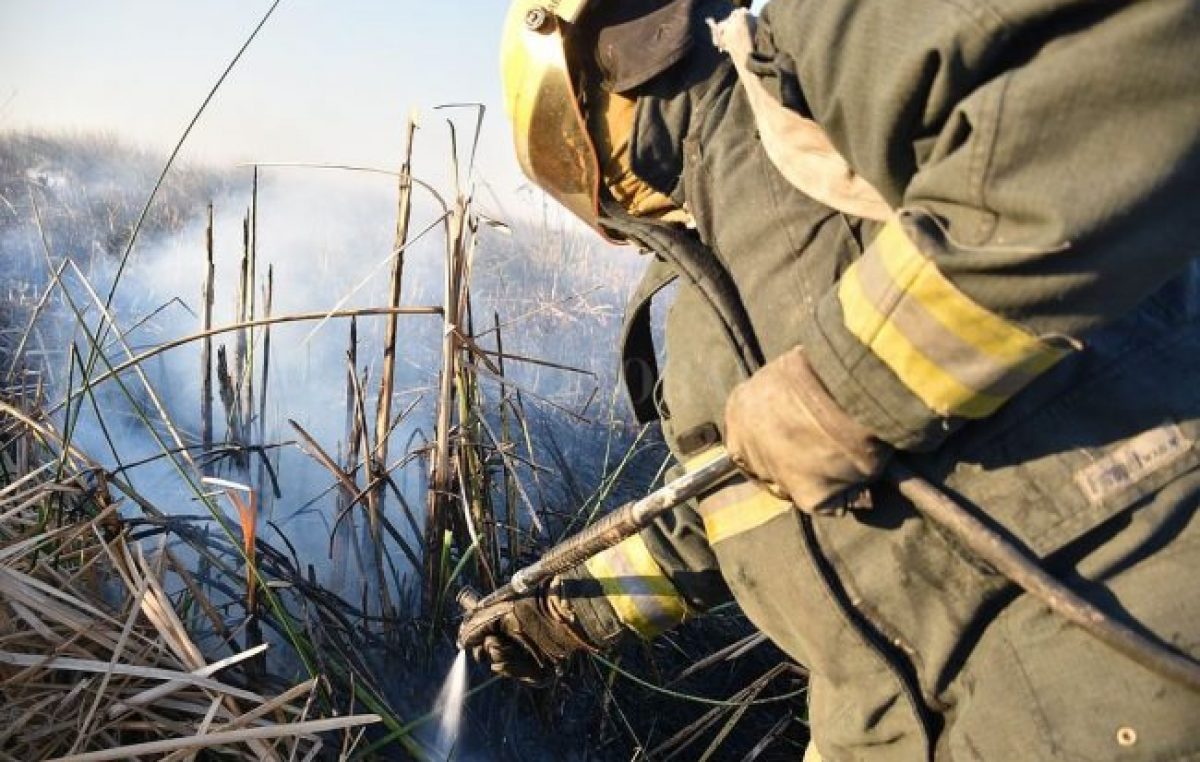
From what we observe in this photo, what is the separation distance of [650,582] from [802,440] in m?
0.78

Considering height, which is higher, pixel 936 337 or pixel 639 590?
pixel 936 337

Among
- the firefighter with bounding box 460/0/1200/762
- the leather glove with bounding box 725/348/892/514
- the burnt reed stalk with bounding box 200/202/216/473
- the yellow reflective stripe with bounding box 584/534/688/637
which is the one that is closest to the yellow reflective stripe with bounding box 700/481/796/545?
the firefighter with bounding box 460/0/1200/762

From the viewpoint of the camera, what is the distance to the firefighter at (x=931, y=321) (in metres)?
1.25

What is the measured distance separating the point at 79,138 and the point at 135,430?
10.9 feet

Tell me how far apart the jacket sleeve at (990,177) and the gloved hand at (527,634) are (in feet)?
3.40

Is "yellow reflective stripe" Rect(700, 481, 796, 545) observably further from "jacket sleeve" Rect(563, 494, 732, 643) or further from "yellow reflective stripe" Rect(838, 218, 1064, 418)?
"yellow reflective stripe" Rect(838, 218, 1064, 418)

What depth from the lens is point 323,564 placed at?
3129 mm

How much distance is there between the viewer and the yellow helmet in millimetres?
1926

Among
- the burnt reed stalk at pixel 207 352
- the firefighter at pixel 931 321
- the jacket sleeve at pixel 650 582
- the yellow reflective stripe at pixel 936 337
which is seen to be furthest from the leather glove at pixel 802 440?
the burnt reed stalk at pixel 207 352

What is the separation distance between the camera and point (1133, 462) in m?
1.45

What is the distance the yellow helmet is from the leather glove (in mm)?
618

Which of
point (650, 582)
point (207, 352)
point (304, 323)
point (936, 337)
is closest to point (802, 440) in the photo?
point (936, 337)

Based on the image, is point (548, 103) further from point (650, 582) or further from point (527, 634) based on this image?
point (527, 634)

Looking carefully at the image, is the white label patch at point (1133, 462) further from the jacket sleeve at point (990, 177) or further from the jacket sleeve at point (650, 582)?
the jacket sleeve at point (650, 582)
